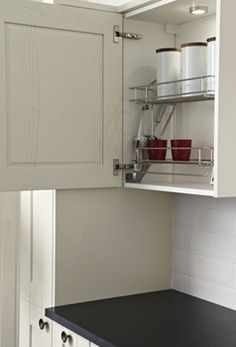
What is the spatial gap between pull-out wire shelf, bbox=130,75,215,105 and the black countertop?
0.81 m

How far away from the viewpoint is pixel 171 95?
229 cm

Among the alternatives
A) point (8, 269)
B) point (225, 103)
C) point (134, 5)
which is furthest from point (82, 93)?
point (8, 269)

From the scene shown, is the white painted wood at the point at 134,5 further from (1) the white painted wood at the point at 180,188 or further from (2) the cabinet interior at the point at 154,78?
(1) the white painted wood at the point at 180,188

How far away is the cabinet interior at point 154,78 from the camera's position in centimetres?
237

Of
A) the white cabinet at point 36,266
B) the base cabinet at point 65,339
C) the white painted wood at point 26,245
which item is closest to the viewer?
the base cabinet at point 65,339

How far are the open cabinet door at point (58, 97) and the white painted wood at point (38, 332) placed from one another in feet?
1.85

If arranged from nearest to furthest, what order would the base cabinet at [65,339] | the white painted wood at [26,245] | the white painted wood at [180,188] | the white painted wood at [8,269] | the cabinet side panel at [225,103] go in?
the cabinet side panel at [225,103], the white painted wood at [180,188], the base cabinet at [65,339], the white painted wood at [26,245], the white painted wood at [8,269]

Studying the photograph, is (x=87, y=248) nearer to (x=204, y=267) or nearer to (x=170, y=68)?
(x=204, y=267)

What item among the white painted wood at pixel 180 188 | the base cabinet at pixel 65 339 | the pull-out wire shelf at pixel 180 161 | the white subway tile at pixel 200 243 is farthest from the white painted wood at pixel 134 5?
the base cabinet at pixel 65 339

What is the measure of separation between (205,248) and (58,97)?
2.81 ft

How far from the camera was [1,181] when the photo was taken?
2.18m

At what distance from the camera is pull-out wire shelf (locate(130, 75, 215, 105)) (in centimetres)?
213

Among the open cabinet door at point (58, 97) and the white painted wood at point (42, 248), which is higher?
the open cabinet door at point (58, 97)

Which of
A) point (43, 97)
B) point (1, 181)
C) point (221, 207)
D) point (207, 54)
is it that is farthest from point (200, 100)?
point (1, 181)
